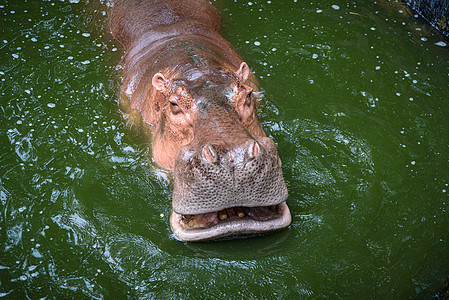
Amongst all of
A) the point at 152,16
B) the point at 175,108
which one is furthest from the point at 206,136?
the point at 152,16

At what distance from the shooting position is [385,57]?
6758 millimetres

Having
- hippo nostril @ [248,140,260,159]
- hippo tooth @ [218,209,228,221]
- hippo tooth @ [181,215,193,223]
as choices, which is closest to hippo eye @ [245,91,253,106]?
hippo nostril @ [248,140,260,159]

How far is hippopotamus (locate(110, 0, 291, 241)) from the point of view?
3.66 metres

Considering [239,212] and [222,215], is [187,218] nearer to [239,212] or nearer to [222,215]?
[222,215]

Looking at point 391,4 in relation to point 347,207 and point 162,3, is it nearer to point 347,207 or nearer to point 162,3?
point 162,3

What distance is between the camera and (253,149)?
361cm

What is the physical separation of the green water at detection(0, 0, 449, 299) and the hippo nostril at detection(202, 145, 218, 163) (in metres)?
1.00

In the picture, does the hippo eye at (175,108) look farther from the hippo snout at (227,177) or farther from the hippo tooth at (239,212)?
the hippo tooth at (239,212)

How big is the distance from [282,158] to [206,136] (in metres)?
1.46

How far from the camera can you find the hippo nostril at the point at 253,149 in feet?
11.8

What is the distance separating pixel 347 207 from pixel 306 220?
466 mm

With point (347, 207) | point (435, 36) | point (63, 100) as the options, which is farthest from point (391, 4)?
point (63, 100)

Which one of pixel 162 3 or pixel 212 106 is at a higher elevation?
pixel 212 106

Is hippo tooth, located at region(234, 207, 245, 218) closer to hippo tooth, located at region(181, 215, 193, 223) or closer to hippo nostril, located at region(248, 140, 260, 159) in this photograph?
hippo tooth, located at region(181, 215, 193, 223)
